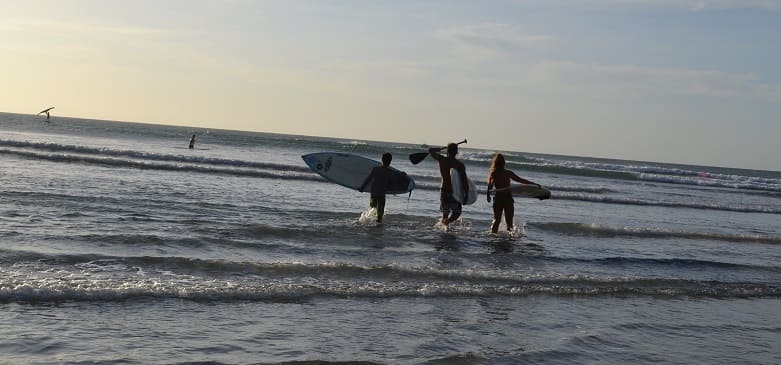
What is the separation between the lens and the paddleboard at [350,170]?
59.4 feet

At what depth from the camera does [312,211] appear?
16.6 metres

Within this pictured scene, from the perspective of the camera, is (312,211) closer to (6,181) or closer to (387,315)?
(6,181)

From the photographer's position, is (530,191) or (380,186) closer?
(380,186)

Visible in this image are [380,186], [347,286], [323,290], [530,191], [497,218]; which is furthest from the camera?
[530,191]

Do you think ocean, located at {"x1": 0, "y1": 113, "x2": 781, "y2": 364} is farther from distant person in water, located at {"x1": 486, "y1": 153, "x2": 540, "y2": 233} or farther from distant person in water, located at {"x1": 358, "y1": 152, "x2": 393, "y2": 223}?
distant person in water, located at {"x1": 358, "y1": 152, "x2": 393, "y2": 223}

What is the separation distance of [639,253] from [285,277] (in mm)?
7690

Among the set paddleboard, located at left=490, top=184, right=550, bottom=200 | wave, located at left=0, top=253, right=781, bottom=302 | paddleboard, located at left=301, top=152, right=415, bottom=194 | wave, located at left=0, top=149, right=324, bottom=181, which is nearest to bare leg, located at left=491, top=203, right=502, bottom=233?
paddleboard, located at left=490, top=184, right=550, bottom=200

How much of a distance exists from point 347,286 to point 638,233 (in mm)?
10796

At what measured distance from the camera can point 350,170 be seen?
18.9 m

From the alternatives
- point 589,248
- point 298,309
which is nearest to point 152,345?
A: point 298,309

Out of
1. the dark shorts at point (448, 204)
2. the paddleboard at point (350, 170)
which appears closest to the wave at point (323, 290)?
the dark shorts at point (448, 204)

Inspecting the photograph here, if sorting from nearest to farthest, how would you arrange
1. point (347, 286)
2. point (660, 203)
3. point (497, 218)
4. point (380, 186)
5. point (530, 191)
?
point (347, 286)
point (497, 218)
point (380, 186)
point (530, 191)
point (660, 203)

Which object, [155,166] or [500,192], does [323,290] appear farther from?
[155,166]

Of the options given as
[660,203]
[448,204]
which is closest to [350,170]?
[448,204]
